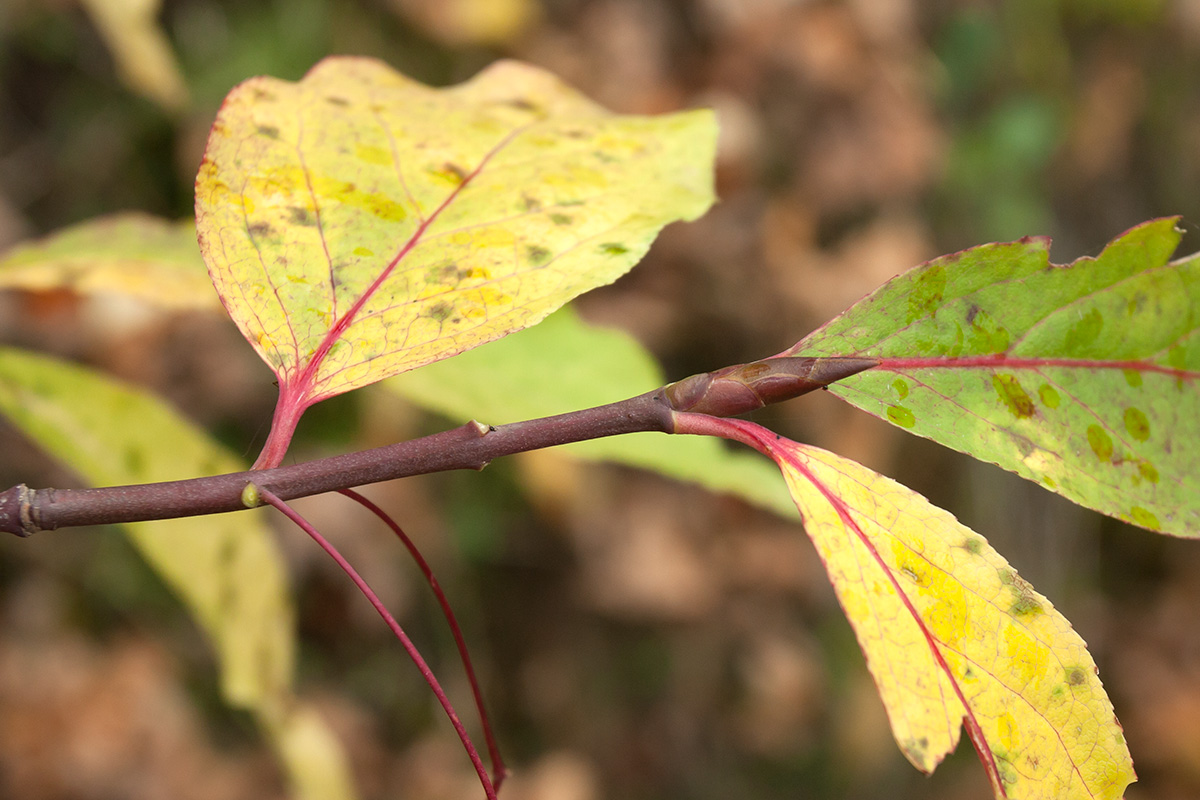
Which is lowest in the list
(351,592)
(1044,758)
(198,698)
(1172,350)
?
(198,698)

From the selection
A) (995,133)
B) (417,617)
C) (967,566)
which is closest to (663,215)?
(967,566)

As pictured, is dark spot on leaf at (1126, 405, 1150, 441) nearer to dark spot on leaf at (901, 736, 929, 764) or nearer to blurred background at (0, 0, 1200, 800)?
dark spot on leaf at (901, 736, 929, 764)

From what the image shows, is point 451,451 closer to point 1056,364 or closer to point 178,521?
point 1056,364

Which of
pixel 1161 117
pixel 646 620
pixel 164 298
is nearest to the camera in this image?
pixel 164 298

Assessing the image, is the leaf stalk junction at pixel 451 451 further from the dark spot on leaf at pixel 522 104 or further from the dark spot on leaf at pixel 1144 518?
the dark spot on leaf at pixel 522 104

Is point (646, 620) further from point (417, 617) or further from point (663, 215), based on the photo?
point (663, 215)

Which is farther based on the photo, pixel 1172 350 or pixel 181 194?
pixel 181 194
